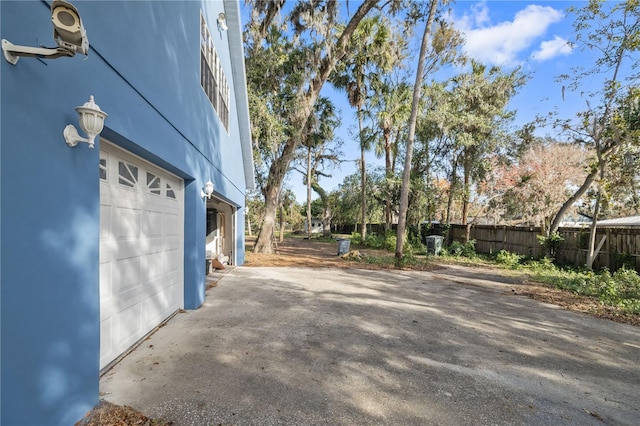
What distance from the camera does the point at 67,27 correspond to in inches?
70.4

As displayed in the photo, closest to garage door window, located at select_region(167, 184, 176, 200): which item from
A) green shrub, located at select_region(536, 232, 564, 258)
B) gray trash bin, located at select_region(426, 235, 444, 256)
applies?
green shrub, located at select_region(536, 232, 564, 258)

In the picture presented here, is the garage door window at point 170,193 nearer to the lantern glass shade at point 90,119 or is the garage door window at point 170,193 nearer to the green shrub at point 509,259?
the lantern glass shade at point 90,119

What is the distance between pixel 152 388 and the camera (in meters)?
2.83

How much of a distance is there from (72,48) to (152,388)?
283 centimetres

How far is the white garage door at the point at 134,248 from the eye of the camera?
3.19 m

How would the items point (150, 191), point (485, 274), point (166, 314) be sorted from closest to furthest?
point (150, 191)
point (166, 314)
point (485, 274)

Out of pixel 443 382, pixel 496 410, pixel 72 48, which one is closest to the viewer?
pixel 72 48

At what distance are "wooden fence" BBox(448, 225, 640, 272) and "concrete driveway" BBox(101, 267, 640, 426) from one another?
5827mm

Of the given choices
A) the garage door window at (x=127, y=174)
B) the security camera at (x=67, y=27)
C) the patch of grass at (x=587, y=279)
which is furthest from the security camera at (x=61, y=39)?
the patch of grass at (x=587, y=279)

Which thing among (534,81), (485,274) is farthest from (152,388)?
(534,81)

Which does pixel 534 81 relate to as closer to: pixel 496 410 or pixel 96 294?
pixel 496 410

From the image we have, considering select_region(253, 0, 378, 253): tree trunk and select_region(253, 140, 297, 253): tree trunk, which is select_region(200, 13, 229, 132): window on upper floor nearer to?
select_region(253, 0, 378, 253): tree trunk

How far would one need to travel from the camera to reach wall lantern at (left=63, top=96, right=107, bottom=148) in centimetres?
218

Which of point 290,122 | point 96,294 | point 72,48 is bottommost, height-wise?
point 96,294
